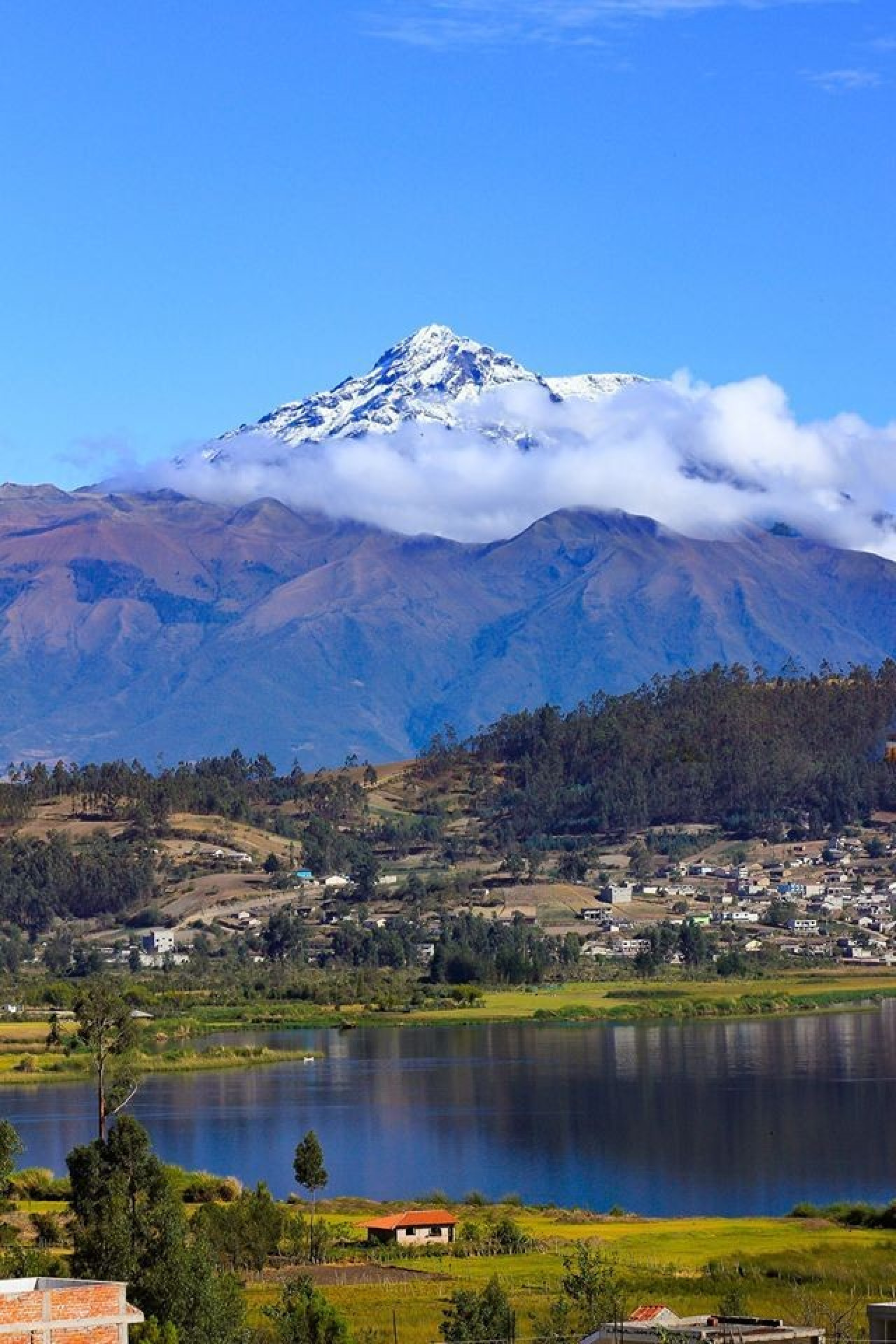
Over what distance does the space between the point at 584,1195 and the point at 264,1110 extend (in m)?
19.7

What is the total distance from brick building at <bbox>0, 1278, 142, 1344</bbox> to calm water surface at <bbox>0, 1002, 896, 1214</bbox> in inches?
1525

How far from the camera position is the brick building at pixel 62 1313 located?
21.4 metres

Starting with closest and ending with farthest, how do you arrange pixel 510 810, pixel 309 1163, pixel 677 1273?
pixel 677 1273, pixel 309 1163, pixel 510 810

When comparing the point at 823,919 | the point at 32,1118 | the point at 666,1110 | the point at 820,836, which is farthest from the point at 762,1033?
the point at 820,836

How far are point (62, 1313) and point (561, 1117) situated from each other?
56.2 m

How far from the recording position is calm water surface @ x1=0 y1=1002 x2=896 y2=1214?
63938 millimetres

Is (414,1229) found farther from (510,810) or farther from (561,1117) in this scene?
(510,810)

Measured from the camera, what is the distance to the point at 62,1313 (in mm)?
21641

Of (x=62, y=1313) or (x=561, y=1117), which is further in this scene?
(x=561, y=1117)

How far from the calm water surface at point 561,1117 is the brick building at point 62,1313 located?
1525 inches

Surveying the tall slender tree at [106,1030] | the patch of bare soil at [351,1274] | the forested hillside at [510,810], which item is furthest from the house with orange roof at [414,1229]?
the forested hillside at [510,810]

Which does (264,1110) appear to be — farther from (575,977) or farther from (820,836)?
(820,836)

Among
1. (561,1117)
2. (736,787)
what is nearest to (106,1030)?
(561,1117)

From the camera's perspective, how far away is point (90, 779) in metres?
187
